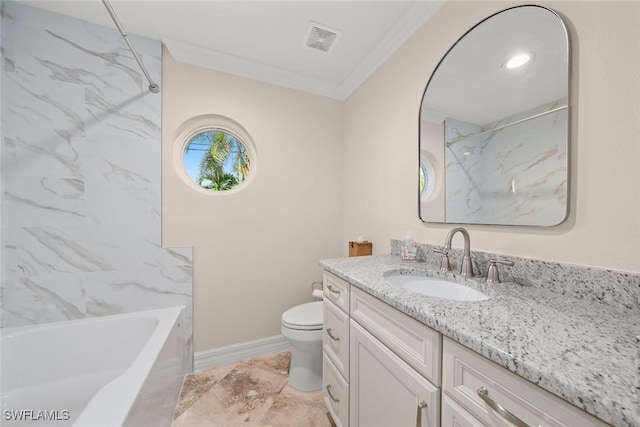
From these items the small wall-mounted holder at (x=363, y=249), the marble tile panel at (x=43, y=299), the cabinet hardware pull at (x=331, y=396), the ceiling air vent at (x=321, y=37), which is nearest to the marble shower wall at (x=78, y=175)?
the marble tile panel at (x=43, y=299)

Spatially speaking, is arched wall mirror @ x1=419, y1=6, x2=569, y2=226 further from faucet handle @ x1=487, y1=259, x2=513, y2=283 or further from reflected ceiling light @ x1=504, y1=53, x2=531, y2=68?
faucet handle @ x1=487, y1=259, x2=513, y2=283

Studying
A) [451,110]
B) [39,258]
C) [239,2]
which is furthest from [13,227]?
[451,110]

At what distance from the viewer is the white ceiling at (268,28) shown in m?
1.35

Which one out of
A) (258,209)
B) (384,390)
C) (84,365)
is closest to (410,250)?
(384,390)

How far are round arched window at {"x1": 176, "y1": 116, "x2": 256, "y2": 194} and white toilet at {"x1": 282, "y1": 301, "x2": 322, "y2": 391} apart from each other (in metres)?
1.15

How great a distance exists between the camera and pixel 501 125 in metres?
1.00

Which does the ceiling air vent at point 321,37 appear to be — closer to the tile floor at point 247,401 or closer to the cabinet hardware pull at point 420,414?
the cabinet hardware pull at point 420,414

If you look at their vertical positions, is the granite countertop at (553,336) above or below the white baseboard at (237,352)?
above

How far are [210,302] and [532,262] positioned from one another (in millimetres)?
1958

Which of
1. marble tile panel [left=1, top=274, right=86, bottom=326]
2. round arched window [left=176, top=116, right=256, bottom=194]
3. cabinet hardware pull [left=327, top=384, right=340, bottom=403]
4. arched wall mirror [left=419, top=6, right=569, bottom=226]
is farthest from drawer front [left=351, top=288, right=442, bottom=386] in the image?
marble tile panel [left=1, top=274, right=86, bottom=326]

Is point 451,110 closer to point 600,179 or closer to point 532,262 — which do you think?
point 600,179

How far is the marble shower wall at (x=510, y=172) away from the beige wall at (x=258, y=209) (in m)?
1.16

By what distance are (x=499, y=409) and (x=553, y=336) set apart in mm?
204

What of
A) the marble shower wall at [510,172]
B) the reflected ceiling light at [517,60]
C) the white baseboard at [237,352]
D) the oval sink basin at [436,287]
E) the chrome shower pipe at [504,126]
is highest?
the reflected ceiling light at [517,60]
